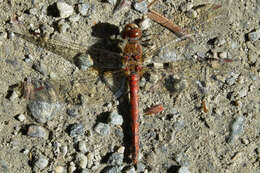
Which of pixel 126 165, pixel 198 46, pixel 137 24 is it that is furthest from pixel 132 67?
pixel 126 165

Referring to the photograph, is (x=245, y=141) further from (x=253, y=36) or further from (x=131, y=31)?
(x=131, y=31)

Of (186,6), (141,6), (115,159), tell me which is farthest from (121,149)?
(186,6)

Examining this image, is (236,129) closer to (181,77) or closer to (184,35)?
(181,77)

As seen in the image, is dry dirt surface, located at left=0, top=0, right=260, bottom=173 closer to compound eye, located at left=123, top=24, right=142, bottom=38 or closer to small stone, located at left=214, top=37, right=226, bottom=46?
small stone, located at left=214, top=37, right=226, bottom=46

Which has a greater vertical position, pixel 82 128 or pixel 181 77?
pixel 181 77

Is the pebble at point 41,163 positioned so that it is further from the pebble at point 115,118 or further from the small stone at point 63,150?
the pebble at point 115,118

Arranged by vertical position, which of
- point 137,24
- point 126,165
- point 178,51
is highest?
point 137,24
